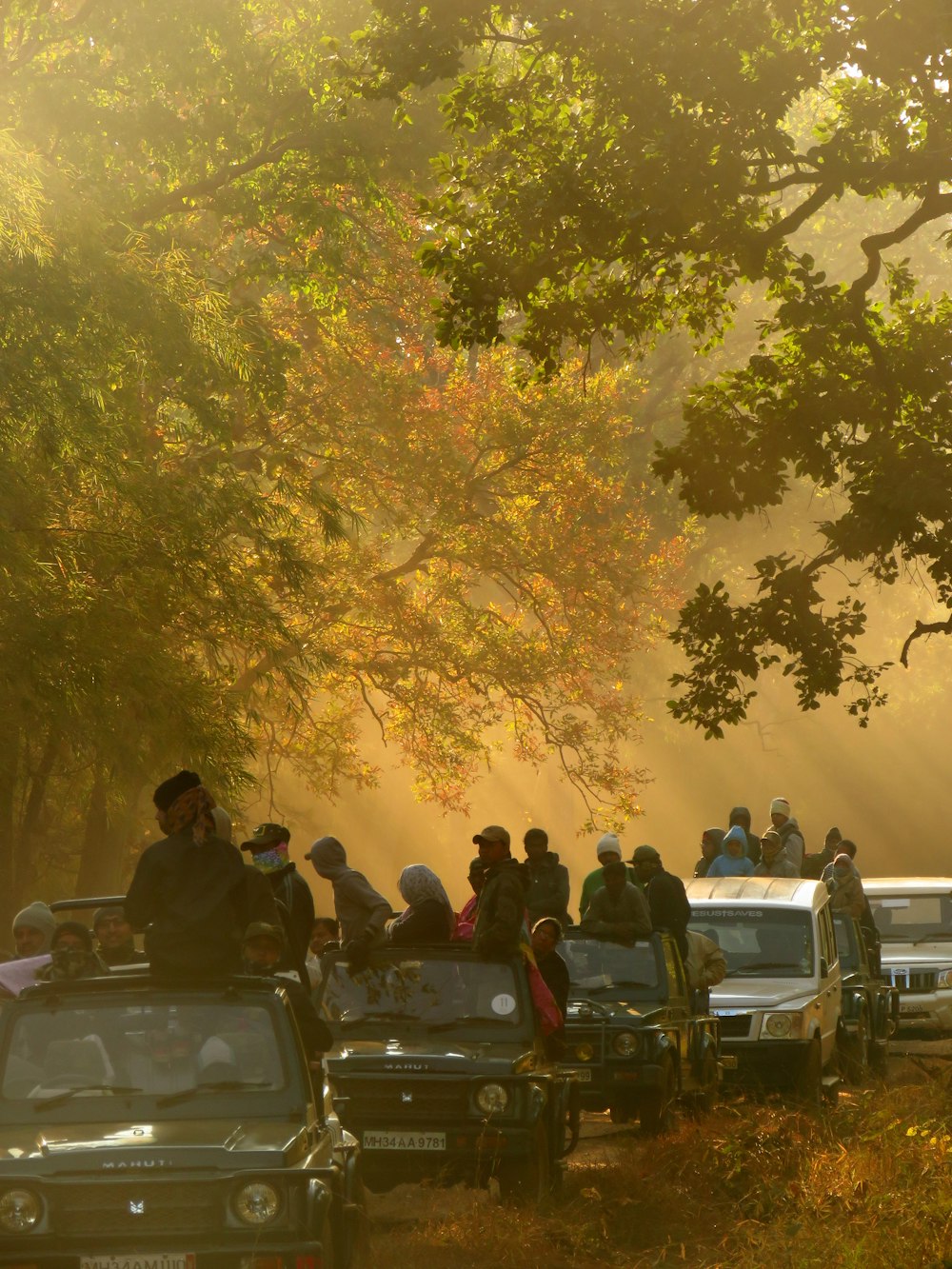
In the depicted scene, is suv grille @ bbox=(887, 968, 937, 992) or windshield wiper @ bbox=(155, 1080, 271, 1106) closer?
windshield wiper @ bbox=(155, 1080, 271, 1106)

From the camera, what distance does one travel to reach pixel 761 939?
1485 centimetres

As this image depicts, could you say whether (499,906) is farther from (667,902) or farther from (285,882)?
(667,902)

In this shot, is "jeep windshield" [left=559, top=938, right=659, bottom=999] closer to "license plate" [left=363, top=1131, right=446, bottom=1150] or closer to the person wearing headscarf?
the person wearing headscarf

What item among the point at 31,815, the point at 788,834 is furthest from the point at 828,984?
the point at 31,815

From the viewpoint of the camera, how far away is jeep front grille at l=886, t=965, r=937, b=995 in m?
19.1

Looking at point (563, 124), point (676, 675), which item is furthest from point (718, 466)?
point (563, 124)

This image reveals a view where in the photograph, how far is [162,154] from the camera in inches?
839

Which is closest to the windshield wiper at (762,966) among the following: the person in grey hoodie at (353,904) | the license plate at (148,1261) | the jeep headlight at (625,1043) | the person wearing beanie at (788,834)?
the jeep headlight at (625,1043)

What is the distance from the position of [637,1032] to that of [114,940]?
3507 mm

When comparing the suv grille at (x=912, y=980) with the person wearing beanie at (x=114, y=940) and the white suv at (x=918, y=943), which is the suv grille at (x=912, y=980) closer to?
the white suv at (x=918, y=943)

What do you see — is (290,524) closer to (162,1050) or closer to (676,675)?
(676,675)

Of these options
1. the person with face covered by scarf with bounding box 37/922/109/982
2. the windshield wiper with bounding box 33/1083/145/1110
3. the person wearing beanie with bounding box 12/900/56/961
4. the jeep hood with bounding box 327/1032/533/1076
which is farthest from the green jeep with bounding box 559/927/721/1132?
the windshield wiper with bounding box 33/1083/145/1110

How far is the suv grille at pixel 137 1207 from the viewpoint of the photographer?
20.8ft

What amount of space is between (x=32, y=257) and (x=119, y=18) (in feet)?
23.7
